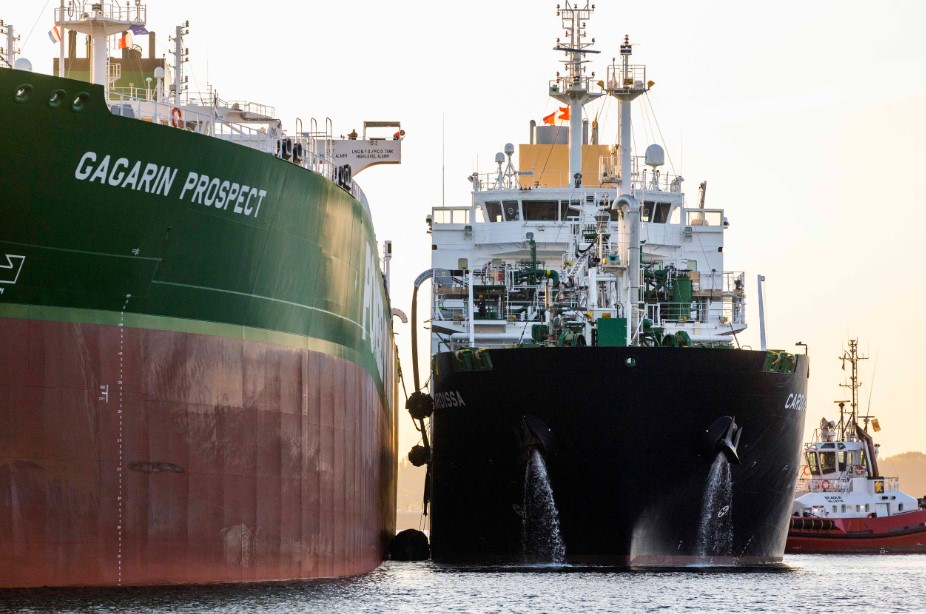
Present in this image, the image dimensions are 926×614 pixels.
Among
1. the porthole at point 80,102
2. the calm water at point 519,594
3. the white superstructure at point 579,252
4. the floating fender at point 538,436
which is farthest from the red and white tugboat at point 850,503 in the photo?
the porthole at point 80,102

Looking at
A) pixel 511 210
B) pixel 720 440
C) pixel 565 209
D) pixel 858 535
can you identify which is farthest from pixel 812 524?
pixel 720 440

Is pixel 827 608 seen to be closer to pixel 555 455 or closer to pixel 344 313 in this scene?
pixel 555 455

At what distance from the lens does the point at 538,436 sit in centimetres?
2286

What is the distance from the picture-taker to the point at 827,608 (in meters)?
19.5

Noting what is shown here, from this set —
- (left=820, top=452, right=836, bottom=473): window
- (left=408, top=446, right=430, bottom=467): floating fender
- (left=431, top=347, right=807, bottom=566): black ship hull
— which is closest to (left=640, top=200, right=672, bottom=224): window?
(left=408, top=446, right=430, bottom=467): floating fender

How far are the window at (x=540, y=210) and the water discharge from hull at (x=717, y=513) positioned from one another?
12.9 metres

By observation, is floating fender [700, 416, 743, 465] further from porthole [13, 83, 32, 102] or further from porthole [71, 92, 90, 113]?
porthole [13, 83, 32, 102]

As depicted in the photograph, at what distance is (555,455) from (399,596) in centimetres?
393

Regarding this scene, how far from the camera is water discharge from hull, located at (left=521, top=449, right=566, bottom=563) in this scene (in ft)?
75.7

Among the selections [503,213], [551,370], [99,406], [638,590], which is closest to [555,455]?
[551,370]

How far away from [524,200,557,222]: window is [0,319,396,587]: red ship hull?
51.7ft

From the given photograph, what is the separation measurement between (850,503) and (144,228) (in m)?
32.7

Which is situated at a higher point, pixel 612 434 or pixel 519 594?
pixel 612 434

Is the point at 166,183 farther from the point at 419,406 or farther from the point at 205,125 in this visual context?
the point at 419,406
